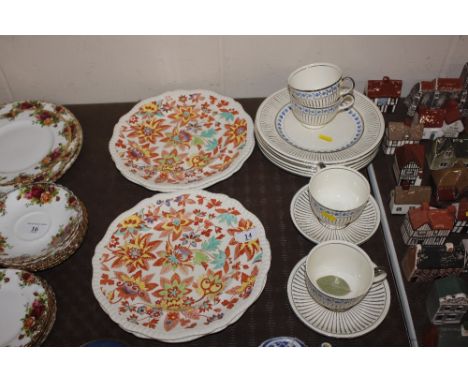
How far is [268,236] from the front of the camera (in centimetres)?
108

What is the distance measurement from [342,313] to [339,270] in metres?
0.09

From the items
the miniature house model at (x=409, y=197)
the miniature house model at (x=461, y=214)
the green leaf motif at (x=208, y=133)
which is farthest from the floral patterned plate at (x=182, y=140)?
the miniature house model at (x=461, y=214)

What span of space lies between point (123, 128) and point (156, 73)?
0.60 ft

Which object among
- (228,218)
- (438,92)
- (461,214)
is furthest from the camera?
(438,92)

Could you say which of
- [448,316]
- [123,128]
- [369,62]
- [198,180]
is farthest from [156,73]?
[448,316]

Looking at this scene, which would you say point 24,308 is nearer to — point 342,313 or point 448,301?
point 342,313

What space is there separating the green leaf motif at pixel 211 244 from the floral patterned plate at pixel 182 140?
13cm

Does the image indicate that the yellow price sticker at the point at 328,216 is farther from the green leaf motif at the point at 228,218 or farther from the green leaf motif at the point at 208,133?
the green leaf motif at the point at 208,133

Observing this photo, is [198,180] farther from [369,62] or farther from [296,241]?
[369,62]

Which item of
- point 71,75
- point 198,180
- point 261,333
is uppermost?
point 71,75

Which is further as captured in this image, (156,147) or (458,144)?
(156,147)

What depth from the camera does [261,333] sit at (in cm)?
94

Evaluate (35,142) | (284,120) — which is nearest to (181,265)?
(284,120)

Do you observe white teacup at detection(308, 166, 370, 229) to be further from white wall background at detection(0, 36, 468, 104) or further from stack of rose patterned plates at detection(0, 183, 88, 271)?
stack of rose patterned plates at detection(0, 183, 88, 271)
